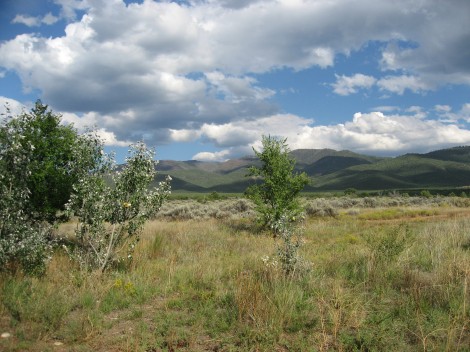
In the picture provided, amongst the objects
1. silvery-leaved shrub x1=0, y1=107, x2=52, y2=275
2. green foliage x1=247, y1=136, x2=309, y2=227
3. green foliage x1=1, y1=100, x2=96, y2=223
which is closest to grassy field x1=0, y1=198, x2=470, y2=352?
silvery-leaved shrub x1=0, y1=107, x2=52, y2=275

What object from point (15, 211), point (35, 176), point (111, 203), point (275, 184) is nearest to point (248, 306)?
point (111, 203)

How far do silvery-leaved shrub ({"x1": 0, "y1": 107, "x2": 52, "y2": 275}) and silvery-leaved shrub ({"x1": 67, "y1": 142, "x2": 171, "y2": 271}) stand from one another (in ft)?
3.57

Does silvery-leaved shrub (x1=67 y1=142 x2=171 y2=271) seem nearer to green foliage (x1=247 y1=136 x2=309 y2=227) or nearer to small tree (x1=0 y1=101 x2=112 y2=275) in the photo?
small tree (x1=0 y1=101 x2=112 y2=275)

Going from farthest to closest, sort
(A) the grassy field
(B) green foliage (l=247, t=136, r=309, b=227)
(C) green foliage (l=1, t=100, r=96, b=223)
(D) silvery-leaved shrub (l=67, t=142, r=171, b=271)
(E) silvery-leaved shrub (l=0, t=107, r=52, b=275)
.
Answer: (B) green foliage (l=247, t=136, r=309, b=227) < (C) green foliage (l=1, t=100, r=96, b=223) < (D) silvery-leaved shrub (l=67, t=142, r=171, b=271) < (E) silvery-leaved shrub (l=0, t=107, r=52, b=275) < (A) the grassy field

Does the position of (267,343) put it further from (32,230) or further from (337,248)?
(337,248)

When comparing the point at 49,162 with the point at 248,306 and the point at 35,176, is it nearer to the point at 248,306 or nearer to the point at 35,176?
the point at 35,176

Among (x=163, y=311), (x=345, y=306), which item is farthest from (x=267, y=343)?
(x=163, y=311)

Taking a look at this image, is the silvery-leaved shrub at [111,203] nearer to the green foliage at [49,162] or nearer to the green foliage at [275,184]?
the green foliage at [49,162]

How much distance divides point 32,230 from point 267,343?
6.63 meters

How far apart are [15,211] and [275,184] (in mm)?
12823

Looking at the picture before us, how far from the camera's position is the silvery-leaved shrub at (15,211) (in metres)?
8.63

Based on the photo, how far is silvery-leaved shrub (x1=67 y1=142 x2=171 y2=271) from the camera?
998cm

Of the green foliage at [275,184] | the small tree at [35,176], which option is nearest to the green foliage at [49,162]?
the small tree at [35,176]

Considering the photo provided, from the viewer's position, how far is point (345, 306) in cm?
715
